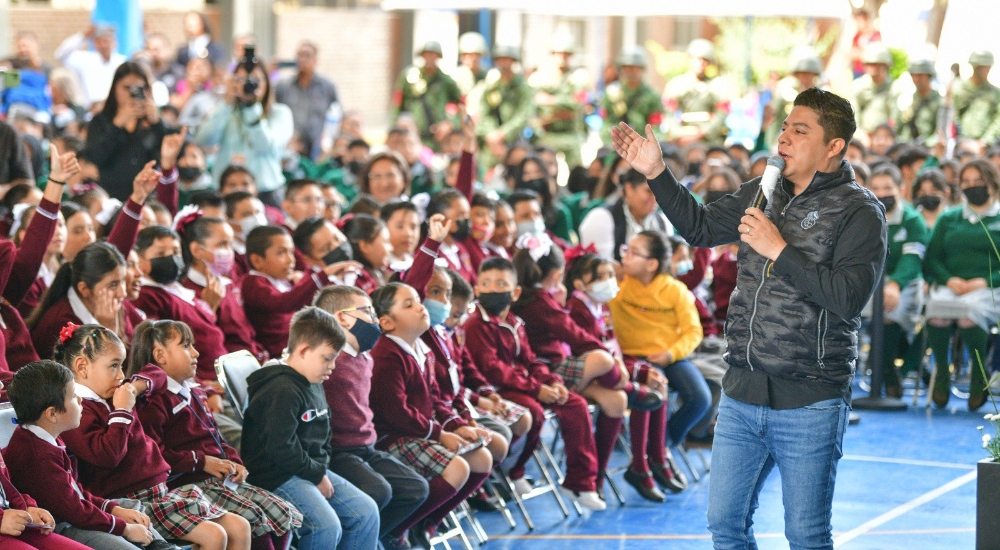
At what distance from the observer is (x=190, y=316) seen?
5590mm

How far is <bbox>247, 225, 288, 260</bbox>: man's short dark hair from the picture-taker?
6113 millimetres

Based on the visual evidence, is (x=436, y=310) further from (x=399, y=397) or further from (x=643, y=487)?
(x=643, y=487)

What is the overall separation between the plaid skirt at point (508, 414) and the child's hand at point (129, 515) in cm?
212

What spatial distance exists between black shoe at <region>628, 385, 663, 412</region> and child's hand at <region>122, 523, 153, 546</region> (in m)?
3.17

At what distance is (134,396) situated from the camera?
4402 mm

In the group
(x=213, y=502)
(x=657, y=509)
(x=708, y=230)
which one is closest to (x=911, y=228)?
(x=657, y=509)

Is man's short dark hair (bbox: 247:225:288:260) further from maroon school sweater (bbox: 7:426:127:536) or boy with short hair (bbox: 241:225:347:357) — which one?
maroon school sweater (bbox: 7:426:127:536)

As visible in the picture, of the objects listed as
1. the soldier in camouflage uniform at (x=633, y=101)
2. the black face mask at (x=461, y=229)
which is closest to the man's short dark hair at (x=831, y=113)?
the black face mask at (x=461, y=229)

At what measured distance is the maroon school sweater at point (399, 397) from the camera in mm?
5488

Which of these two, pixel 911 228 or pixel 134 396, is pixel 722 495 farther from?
pixel 911 228

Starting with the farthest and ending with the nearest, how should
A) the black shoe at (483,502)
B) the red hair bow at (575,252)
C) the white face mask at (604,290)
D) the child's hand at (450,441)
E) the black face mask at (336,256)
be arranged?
the red hair bow at (575,252) → the white face mask at (604,290) → the black shoe at (483,502) → the black face mask at (336,256) → the child's hand at (450,441)

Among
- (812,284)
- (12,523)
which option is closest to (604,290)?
(812,284)

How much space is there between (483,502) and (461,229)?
152cm

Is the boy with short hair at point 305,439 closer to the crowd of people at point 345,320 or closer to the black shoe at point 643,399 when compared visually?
the crowd of people at point 345,320
